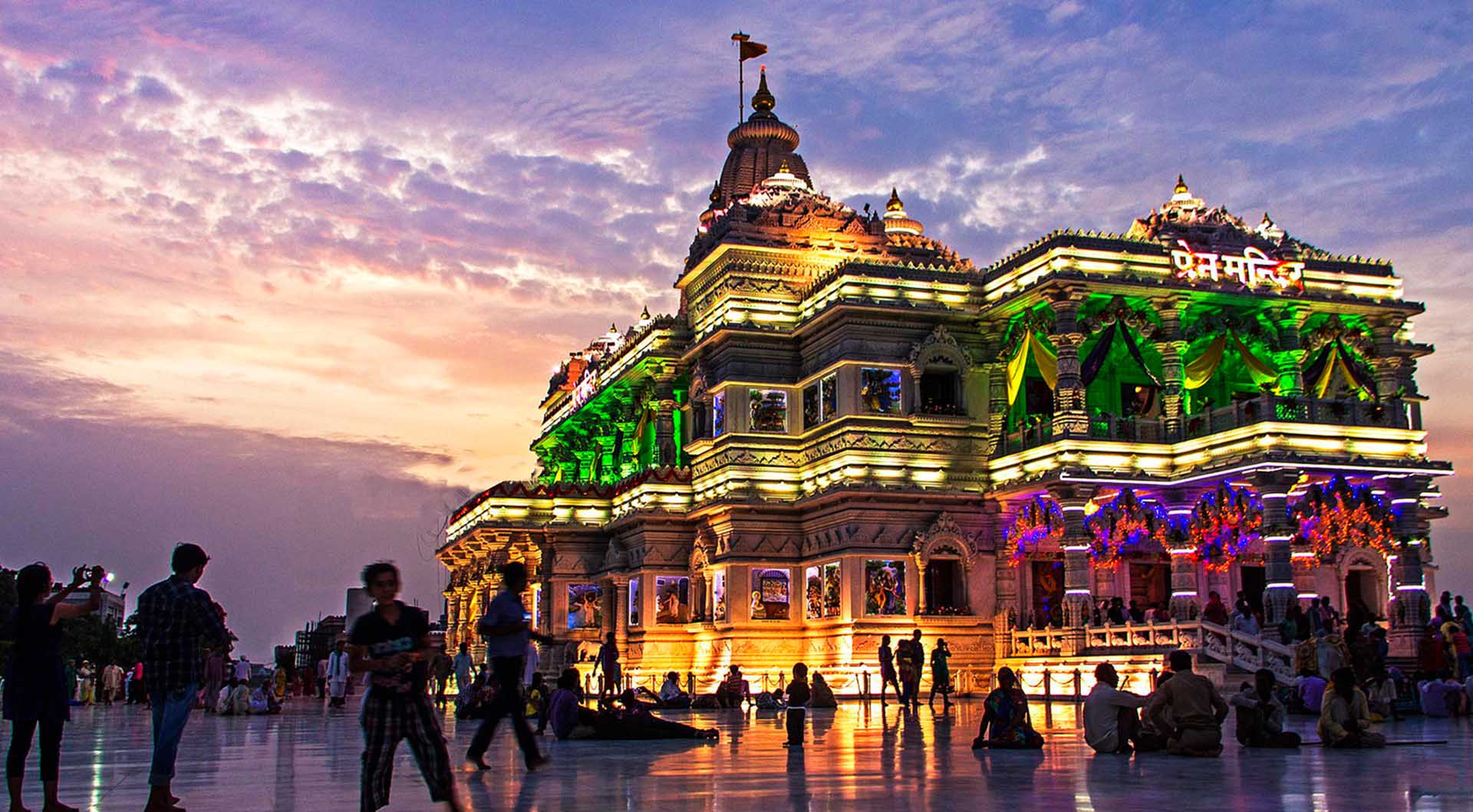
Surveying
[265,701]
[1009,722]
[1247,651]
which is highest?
[1247,651]

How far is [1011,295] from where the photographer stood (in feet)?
134

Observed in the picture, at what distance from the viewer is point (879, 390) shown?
42500 mm

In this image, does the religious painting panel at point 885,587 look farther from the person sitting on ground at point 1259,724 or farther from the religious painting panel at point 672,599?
the person sitting on ground at point 1259,724

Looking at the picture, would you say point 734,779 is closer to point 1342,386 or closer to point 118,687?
point 1342,386

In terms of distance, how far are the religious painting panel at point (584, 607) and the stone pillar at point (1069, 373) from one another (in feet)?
56.6

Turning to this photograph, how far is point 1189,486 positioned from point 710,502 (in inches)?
514

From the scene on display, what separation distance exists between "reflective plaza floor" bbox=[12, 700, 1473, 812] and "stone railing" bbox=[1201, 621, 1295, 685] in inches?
331

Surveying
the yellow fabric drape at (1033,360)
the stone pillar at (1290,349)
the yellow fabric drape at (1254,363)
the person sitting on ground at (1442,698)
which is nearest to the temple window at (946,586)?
the yellow fabric drape at (1033,360)

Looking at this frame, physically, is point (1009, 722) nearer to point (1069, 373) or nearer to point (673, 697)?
point (673, 697)

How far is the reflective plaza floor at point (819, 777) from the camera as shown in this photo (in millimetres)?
11633

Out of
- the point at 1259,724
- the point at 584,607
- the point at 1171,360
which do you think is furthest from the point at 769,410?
the point at 1259,724

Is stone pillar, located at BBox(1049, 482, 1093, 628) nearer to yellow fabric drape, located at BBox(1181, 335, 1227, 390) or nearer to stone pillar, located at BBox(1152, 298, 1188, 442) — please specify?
stone pillar, located at BBox(1152, 298, 1188, 442)

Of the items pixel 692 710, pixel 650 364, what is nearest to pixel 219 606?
pixel 692 710

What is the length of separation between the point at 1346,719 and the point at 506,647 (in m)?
9.13
